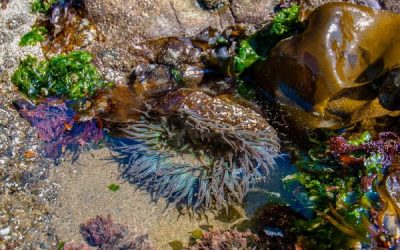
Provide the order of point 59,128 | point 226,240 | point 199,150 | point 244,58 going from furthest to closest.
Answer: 1. point 244,58
2. point 59,128
3. point 199,150
4. point 226,240

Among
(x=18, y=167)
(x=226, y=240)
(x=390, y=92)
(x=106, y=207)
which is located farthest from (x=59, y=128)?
(x=390, y=92)

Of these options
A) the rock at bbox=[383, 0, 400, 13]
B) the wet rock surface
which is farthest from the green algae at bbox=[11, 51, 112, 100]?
the rock at bbox=[383, 0, 400, 13]

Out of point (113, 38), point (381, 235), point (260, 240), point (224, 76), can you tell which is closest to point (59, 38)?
point (113, 38)

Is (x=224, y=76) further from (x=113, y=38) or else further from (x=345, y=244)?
(x=345, y=244)

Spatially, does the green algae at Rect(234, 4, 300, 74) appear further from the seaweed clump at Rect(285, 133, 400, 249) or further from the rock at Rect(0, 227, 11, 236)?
the rock at Rect(0, 227, 11, 236)

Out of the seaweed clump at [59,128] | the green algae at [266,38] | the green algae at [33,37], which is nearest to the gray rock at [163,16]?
the green algae at [266,38]

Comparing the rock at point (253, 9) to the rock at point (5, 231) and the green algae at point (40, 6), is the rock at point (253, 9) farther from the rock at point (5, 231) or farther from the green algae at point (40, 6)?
the rock at point (5, 231)

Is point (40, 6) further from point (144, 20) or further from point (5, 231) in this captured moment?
point (5, 231)

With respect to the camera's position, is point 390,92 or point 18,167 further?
point 18,167
